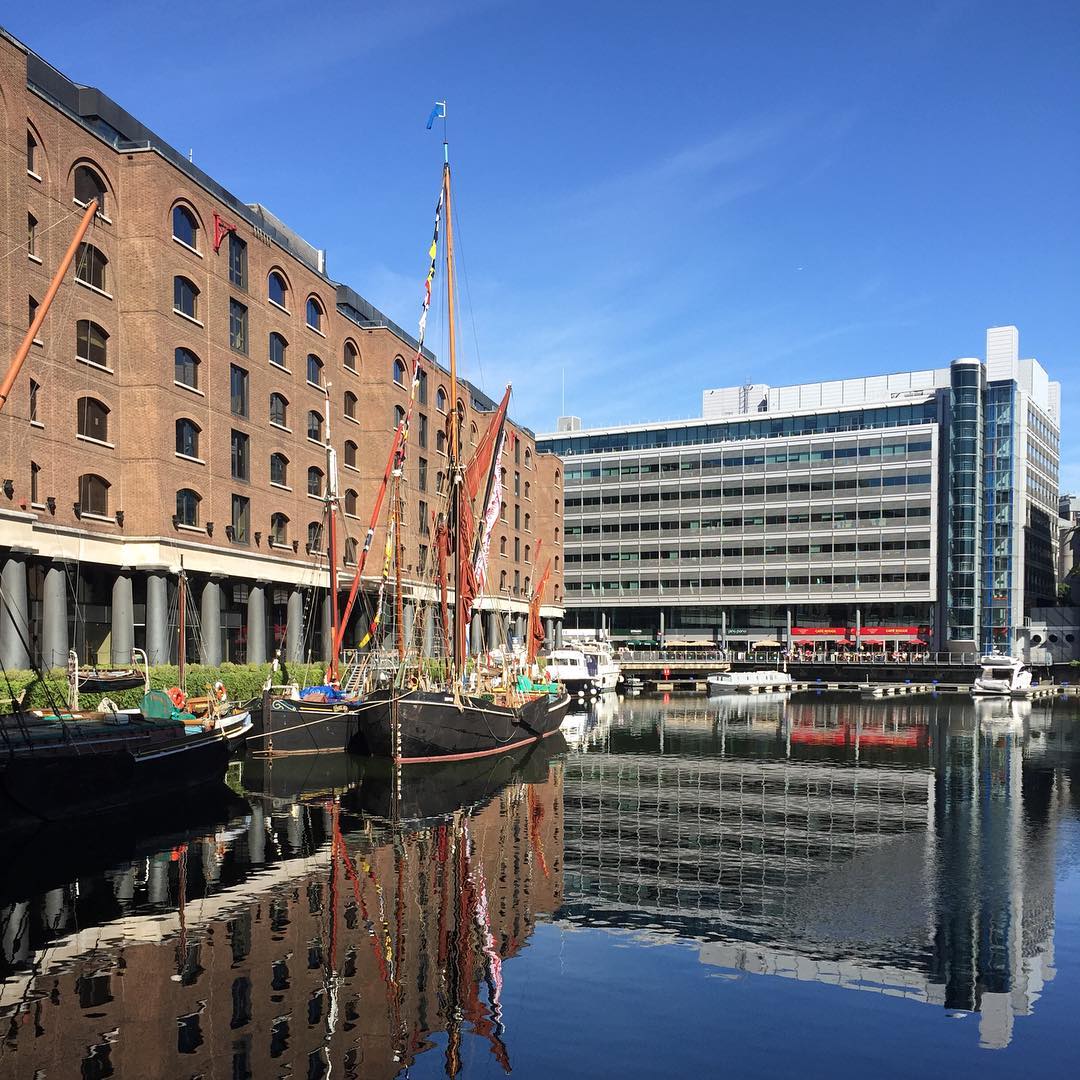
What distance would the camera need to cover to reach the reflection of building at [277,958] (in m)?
13.6

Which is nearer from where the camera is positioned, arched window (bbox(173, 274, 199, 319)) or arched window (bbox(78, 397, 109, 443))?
arched window (bbox(78, 397, 109, 443))

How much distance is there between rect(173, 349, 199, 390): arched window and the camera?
53.2m

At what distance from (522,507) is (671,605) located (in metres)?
49.8

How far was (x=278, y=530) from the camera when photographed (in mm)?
63156

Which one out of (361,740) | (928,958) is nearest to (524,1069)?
(928,958)

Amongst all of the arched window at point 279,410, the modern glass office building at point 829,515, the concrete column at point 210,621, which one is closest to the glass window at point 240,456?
the arched window at point 279,410

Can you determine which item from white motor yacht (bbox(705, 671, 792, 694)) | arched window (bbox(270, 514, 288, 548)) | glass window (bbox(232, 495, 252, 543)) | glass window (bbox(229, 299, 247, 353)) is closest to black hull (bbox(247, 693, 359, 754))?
glass window (bbox(232, 495, 252, 543))

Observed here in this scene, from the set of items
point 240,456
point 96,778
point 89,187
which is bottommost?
point 96,778

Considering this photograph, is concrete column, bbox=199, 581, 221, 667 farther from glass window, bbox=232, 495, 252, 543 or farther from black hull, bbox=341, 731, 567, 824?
black hull, bbox=341, 731, 567, 824

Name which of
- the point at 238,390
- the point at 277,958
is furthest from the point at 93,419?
the point at 277,958

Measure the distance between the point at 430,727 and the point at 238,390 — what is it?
26344 millimetres

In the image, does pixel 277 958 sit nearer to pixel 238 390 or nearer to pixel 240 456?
pixel 240 456

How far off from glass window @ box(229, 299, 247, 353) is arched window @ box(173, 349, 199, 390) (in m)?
3.89

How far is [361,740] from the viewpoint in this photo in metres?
46.4
